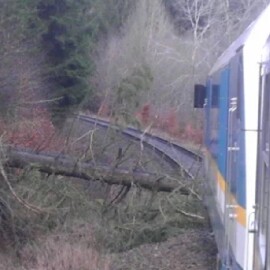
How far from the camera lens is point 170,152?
25156 mm

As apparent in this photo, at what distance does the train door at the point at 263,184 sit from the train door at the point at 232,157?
836mm

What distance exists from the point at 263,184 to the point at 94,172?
1018 cm

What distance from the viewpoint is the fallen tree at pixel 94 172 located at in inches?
684

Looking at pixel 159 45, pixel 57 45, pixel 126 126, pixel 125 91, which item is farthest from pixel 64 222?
pixel 159 45

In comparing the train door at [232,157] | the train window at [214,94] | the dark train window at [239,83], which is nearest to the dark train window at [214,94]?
the train window at [214,94]

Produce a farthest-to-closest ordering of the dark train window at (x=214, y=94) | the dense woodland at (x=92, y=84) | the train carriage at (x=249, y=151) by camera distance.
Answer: the dense woodland at (x=92, y=84), the dark train window at (x=214, y=94), the train carriage at (x=249, y=151)

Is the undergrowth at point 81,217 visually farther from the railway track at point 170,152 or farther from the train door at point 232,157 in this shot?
the train door at point 232,157

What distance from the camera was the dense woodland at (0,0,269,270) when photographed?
54.1 ft

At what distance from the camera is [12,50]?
86.6 ft

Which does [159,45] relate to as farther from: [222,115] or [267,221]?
[267,221]

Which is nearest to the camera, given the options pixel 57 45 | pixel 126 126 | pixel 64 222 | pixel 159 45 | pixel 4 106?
pixel 64 222

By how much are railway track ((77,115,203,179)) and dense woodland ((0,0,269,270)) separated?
0.36 metres

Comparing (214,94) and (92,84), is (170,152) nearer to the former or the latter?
(214,94)

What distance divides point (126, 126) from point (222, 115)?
925cm
